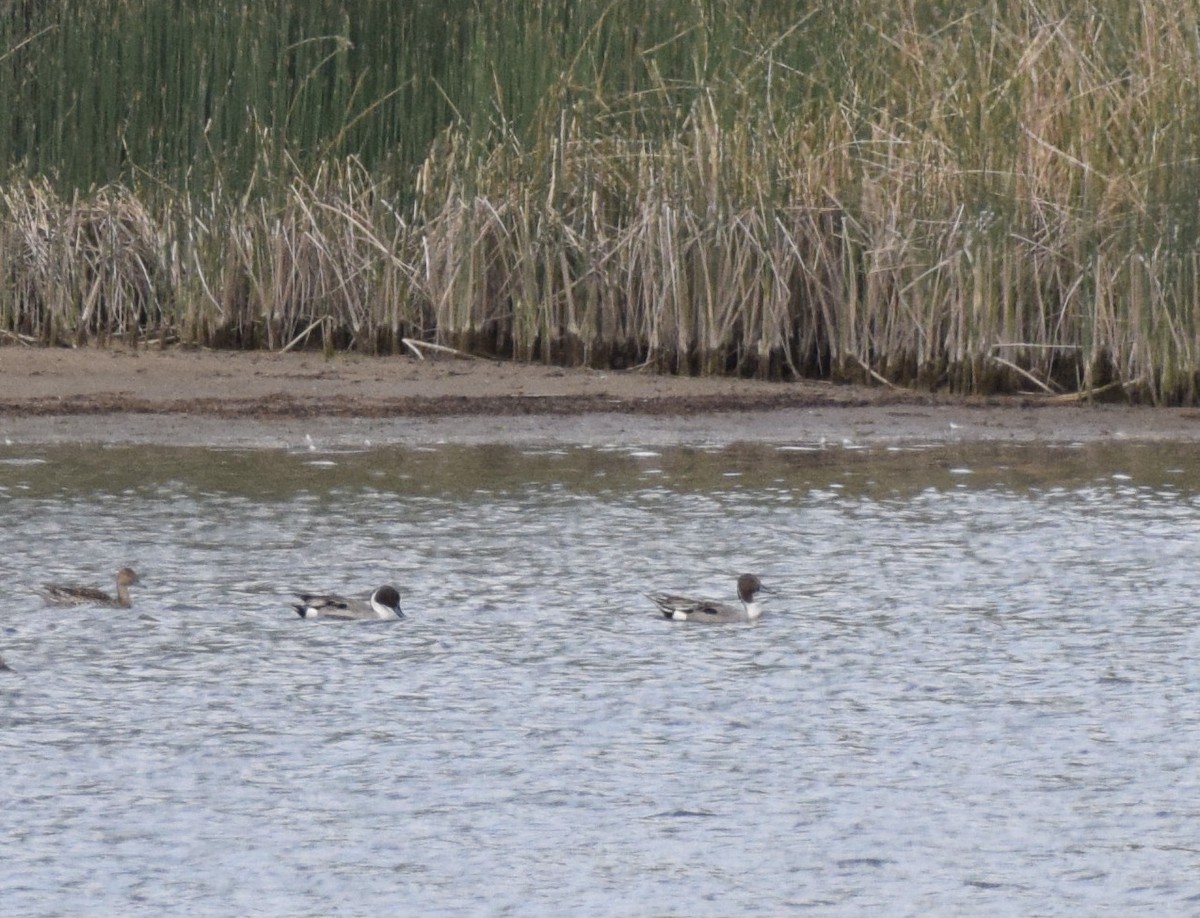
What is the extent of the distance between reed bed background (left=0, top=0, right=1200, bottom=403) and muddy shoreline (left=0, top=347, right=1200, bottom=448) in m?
0.25

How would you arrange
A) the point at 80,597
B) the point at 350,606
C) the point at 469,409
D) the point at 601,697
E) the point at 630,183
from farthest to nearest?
the point at 630,183, the point at 469,409, the point at 80,597, the point at 350,606, the point at 601,697

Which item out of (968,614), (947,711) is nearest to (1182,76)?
(968,614)

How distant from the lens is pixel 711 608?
723cm

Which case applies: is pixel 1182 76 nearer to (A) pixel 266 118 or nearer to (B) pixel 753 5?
(B) pixel 753 5

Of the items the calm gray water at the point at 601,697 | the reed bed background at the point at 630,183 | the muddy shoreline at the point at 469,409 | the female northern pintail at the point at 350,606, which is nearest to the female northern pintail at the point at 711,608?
the calm gray water at the point at 601,697

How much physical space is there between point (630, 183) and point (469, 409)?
64.2 inches

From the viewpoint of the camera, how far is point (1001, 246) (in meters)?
11.6

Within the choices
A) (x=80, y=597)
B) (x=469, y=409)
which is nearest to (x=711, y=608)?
(x=80, y=597)

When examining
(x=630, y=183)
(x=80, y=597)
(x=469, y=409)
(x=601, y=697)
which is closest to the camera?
(x=601, y=697)

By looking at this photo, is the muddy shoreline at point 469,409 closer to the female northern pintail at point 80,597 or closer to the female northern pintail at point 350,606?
the female northern pintail at point 80,597

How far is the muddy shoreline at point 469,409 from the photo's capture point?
37.1 ft

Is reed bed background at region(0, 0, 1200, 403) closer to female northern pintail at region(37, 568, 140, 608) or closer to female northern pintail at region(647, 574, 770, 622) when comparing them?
female northern pintail at region(647, 574, 770, 622)

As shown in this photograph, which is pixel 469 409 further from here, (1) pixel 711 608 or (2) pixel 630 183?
(1) pixel 711 608

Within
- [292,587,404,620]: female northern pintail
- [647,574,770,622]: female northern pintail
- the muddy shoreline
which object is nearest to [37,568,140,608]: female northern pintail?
[292,587,404,620]: female northern pintail
